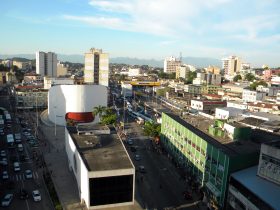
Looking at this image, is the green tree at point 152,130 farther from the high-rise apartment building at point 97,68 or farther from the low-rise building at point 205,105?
the high-rise apartment building at point 97,68

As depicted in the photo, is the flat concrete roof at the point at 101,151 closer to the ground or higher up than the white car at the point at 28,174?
higher up

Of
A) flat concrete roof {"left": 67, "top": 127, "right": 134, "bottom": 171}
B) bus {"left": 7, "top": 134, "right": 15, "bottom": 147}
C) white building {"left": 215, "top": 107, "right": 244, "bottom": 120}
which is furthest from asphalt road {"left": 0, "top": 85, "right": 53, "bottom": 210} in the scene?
white building {"left": 215, "top": 107, "right": 244, "bottom": 120}

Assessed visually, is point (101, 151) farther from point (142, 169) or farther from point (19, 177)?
point (19, 177)

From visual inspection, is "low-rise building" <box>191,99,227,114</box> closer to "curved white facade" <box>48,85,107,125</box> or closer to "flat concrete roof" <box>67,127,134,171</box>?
"curved white facade" <box>48,85,107,125</box>

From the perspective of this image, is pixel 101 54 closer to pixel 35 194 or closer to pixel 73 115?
pixel 73 115

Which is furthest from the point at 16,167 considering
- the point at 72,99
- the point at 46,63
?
the point at 46,63

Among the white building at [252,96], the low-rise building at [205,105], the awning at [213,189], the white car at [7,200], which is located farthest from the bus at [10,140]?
the white building at [252,96]
